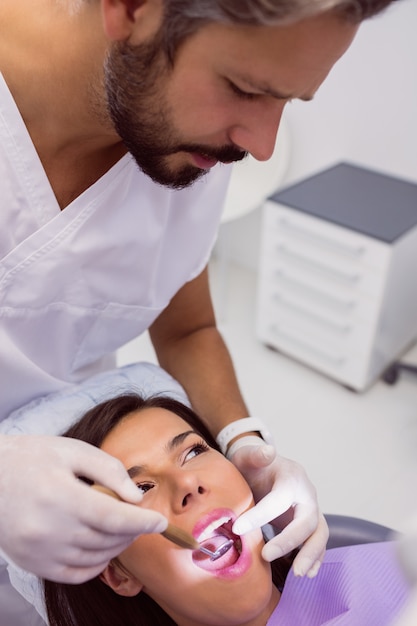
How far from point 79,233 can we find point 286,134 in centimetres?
189

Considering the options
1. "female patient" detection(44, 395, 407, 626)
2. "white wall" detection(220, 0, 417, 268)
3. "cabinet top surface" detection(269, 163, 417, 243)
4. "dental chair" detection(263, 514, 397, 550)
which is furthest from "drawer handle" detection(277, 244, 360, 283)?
"female patient" detection(44, 395, 407, 626)

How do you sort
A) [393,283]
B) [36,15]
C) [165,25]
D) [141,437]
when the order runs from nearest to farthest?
1. [165,25]
2. [36,15]
3. [141,437]
4. [393,283]

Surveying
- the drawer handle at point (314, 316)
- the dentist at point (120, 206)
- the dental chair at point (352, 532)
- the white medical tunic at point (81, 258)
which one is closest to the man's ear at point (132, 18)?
the dentist at point (120, 206)

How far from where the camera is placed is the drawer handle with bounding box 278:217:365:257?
7.49 ft

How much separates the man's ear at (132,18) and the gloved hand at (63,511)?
48cm

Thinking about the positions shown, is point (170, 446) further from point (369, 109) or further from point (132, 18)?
point (369, 109)

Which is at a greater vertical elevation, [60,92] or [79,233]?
[60,92]

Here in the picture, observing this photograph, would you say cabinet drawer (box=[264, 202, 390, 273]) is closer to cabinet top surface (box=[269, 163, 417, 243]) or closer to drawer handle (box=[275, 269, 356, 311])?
cabinet top surface (box=[269, 163, 417, 243])

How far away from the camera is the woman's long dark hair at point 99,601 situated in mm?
1087

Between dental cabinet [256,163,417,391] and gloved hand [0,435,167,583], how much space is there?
158 cm

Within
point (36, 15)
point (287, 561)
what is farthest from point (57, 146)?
point (287, 561)

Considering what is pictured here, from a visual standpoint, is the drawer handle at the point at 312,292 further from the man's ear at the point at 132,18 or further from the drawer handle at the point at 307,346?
the man's ear at the point at 132,18

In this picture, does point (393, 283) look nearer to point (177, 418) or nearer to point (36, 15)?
point (177, 418)

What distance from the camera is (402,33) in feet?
7.96
